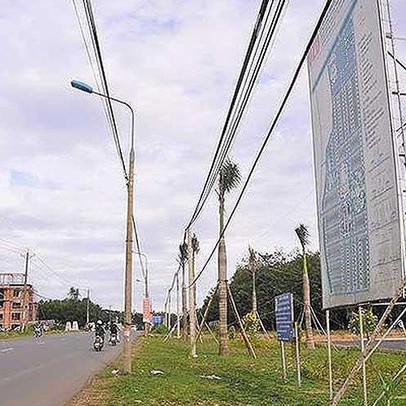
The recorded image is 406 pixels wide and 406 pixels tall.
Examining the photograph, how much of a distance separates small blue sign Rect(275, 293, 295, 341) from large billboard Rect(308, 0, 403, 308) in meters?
4.98

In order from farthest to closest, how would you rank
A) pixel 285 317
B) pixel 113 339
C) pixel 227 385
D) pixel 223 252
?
pixel 113 339
pixel 223 252
pixel 285 317
pixel 227 385

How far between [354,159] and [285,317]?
26.3ft

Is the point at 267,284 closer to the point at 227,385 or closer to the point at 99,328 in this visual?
the point at 99,328

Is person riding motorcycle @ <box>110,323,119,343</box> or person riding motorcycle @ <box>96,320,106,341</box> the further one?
person riding motorcycle @ <box>110,323,119,343</box>

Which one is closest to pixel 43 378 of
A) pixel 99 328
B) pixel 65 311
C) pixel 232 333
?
pixel 99 328

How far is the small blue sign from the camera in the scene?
53.7 ft

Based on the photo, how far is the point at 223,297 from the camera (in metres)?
29.4

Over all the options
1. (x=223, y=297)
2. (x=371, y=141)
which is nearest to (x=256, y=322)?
(x=223, y=297)

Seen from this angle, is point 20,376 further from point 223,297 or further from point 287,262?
point 287,262

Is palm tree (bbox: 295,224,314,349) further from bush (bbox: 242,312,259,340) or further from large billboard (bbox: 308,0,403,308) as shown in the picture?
large billboard (bbox: 308,0,403,308)

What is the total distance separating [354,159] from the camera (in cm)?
958

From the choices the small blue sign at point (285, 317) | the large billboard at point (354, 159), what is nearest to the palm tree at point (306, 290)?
the small blue sign at point (285, 317)

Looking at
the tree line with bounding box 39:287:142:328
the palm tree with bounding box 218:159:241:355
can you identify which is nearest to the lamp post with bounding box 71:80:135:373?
the palm tree with bounding box 218:159:241:355

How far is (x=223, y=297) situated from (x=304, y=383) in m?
12.6
